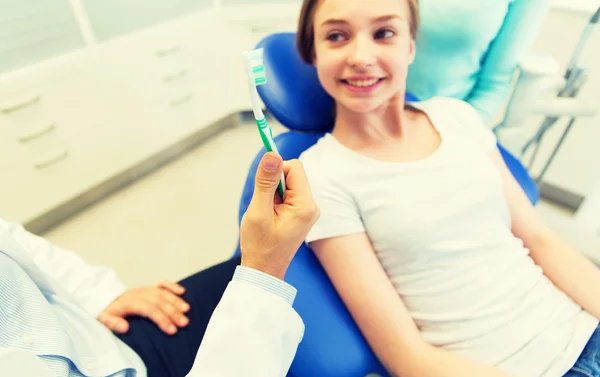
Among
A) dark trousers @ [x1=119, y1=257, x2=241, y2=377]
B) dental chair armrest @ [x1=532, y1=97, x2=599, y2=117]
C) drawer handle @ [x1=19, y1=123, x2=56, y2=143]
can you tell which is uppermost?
dental chair armrest @ [x1=532, y1=97, x2=599, y2=117]

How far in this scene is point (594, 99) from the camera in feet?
4.68

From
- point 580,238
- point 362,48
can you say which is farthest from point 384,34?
point 580,238

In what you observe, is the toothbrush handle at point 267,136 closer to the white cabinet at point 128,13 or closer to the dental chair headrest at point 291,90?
the dental chair headrest at point 291,90

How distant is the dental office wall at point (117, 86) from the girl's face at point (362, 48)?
3.09 ft

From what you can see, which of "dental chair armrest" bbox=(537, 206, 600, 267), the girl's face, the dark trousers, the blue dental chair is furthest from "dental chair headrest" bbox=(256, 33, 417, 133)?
"dental chair armrest" bbox=(537, 206, 600, 267)

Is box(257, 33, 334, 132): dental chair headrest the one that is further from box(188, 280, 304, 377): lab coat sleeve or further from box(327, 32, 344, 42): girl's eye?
box(188, 280, 304, 377): lab coat sleeve

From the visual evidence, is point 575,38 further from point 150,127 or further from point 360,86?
point 150,127

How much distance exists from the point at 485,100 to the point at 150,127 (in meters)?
1.52

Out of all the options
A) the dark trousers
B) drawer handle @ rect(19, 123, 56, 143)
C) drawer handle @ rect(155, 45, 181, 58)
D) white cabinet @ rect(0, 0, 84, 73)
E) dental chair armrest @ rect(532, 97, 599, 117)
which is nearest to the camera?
the dark trousers

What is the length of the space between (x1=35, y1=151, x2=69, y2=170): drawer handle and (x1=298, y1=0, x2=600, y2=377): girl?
1.30m

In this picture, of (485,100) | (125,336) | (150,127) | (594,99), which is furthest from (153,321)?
(594,99)

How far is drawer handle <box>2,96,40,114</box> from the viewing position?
4.74ft

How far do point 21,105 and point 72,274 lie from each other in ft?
3.29

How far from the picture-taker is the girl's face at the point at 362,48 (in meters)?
0.76
